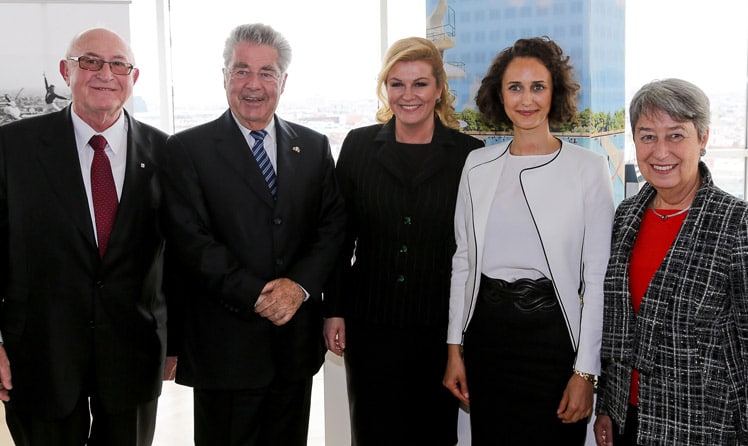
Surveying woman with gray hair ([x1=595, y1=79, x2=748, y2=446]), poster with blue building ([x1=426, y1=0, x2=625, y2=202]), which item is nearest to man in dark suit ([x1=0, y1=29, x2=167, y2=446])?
poster with blue building ([x1=426, y1=0, x2=625, y2=202])

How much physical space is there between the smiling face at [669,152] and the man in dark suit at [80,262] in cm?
167

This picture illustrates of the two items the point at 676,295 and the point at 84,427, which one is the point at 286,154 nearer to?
the point at 84,427

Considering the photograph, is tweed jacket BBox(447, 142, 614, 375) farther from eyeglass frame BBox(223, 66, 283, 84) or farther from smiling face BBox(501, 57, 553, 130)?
eyeglass frame BBox(223, 66, 283, 84)

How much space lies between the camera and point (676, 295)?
1933 millimetres

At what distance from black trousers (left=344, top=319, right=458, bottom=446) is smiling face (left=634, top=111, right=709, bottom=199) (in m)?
1.00

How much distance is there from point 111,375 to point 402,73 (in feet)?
4.99

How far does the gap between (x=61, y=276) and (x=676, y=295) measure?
193cm

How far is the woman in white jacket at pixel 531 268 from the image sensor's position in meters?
2.25

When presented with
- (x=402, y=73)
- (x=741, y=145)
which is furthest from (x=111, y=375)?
(x=741, y=145)

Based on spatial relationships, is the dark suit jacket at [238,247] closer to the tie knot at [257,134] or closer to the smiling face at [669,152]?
the tie knot at [257,134]

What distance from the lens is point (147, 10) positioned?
668 centimetres

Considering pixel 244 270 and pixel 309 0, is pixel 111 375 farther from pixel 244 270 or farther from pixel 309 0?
pixel 309 0

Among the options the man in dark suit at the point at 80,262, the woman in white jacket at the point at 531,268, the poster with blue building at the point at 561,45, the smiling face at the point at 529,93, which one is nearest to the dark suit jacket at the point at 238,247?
the man in dark suit at the point at 80,262

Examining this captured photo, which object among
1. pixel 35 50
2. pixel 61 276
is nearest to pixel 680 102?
pixel 61 276
